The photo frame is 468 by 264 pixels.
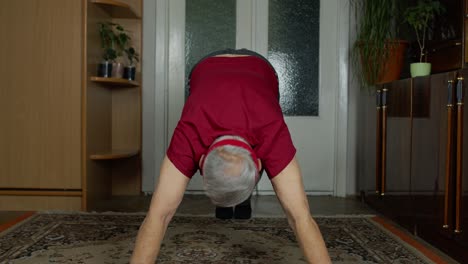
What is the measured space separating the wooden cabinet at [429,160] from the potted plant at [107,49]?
176 centimetres

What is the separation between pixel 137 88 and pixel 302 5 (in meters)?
1.43

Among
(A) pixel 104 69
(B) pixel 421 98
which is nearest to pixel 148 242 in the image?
(B) pixel 421 98

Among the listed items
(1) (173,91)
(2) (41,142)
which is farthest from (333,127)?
(2) (41,142)

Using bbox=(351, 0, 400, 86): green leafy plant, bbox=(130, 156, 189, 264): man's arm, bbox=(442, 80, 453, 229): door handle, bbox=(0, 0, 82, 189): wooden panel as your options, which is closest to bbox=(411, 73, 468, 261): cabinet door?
bbox=(442, 80, 453, 229): door handle

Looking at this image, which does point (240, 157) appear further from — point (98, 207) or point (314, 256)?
point (98, 207)

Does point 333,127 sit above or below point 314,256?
above

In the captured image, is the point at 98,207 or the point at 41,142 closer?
the point at 41,142

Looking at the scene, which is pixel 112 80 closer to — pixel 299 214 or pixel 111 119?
pixel 111 119

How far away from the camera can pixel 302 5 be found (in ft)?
12.4

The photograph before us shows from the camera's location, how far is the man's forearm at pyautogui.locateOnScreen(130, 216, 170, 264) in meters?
1.48

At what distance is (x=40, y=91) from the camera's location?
2.96m

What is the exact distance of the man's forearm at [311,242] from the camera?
4.80 feet

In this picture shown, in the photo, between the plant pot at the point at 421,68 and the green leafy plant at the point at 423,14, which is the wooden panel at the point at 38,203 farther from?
the green leafy plant at the point at 423,14

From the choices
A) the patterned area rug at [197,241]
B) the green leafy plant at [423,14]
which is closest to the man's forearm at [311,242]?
the patterned area rug at [197,241]
